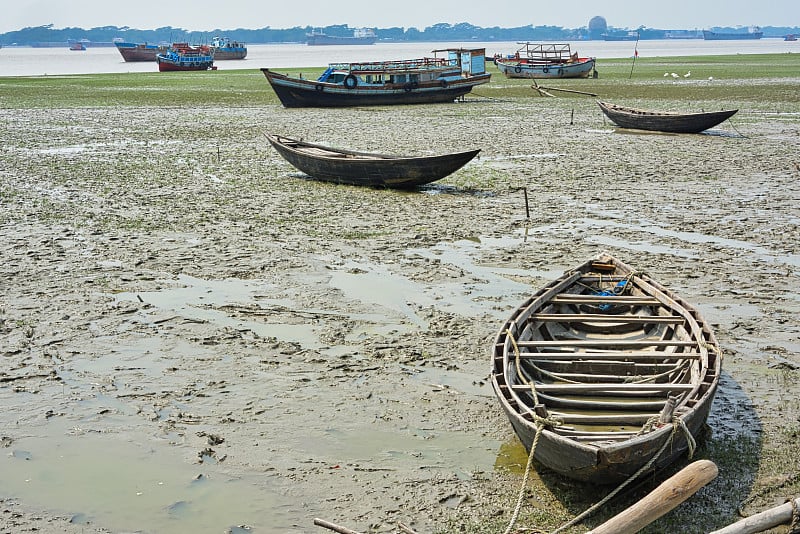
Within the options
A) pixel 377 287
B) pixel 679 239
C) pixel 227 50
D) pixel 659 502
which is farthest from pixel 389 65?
pixel 227 50

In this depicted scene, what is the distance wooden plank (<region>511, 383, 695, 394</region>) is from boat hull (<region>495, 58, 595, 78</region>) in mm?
49536

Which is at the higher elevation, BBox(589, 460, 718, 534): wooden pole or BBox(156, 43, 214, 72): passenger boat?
BBox(156, 43, 214, 72): passenger boat

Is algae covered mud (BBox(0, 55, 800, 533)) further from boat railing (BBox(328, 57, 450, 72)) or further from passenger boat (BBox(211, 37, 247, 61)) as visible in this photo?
passenger boat (BBox(211, 37, 247, 61))

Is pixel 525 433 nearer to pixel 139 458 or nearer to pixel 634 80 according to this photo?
pixel 139 458

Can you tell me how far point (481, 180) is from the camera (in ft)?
56.2

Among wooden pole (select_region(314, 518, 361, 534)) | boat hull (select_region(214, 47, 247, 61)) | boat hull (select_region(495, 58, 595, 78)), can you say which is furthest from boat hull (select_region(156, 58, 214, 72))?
wooden pole (select_region(314, 518, 361, 534))

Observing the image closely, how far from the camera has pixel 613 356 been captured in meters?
7.07

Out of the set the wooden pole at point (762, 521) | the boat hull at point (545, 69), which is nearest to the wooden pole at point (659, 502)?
the wooden pole at point (762, 521)

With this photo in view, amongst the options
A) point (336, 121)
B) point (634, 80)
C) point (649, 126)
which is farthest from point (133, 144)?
point (634, 80)

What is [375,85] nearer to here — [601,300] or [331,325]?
[331,325]

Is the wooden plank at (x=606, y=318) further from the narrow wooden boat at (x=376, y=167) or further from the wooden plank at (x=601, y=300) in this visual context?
the narrow wooden boat at (x=376, y=167)

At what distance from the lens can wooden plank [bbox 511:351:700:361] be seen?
6836 mm

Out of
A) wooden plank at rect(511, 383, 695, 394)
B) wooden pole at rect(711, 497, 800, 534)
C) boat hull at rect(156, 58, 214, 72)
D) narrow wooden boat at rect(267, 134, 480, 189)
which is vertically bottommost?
wooden pole at rect(711, 497, 800, 534)

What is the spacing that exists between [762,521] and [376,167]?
12.0 meters
